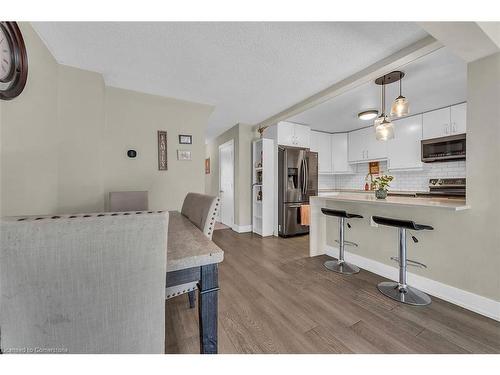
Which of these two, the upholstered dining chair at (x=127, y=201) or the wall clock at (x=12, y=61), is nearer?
the wall clock at (x=12, y=61)

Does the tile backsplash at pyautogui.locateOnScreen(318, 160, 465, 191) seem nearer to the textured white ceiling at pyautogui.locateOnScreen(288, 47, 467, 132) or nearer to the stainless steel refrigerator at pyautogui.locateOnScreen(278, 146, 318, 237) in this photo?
the textured white ceiling at pyautogui.locateOnScreen(288, 47, 467, 132)

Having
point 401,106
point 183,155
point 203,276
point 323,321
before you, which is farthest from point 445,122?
point 203,276

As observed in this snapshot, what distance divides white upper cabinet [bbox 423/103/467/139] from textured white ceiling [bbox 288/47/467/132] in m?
0.12

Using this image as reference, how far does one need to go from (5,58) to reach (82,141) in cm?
99

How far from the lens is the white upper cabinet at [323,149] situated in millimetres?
4539

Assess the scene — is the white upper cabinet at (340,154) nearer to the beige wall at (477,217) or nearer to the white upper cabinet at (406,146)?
the white upper cabinet at (406,146)

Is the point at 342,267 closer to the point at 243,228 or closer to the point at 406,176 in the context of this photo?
the point at 243,228

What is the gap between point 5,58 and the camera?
53.1 inches

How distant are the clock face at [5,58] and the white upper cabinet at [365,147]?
4890mm

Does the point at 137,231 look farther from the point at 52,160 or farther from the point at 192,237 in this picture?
the point at 52,160

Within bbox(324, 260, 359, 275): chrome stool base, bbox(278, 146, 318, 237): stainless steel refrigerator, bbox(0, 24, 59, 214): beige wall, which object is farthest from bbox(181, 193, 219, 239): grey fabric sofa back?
bbox(278, 146, 318, 237): stainless steel refrigerator

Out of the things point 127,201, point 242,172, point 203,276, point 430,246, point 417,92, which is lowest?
point 430,246

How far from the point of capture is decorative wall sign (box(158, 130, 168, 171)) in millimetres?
2939

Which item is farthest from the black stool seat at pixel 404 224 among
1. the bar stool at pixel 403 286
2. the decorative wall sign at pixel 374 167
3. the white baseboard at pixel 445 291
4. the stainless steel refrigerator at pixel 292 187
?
the decorative wall sign at pixel 374 167
